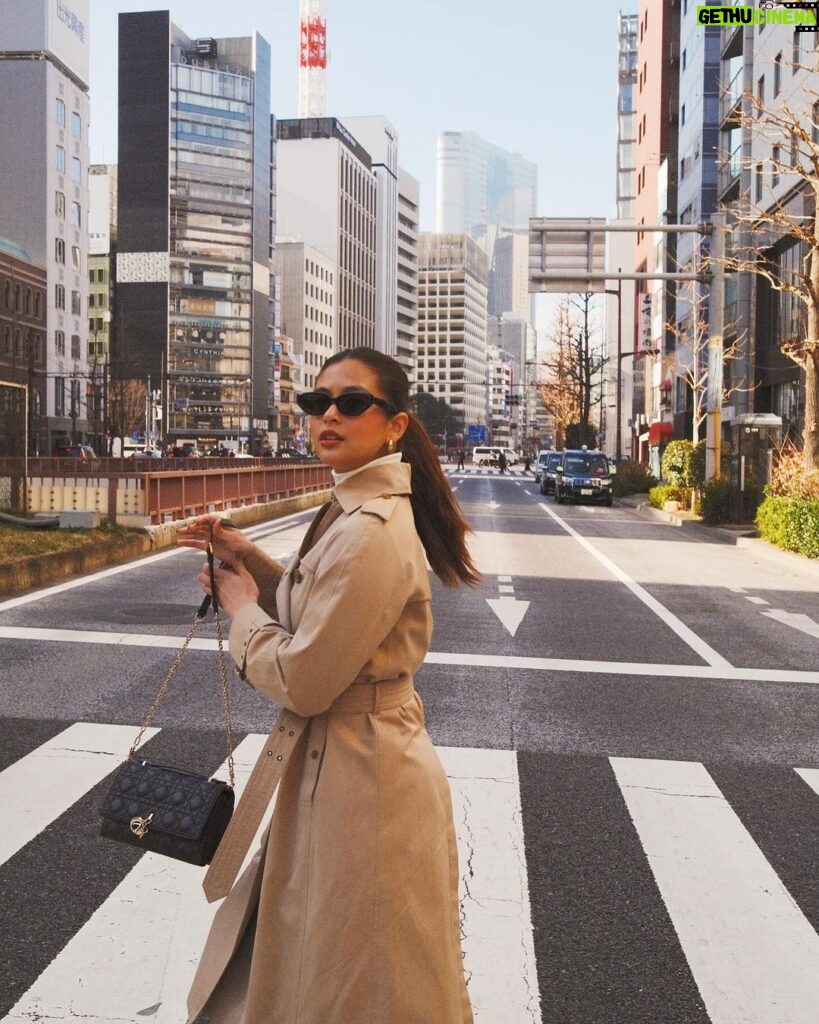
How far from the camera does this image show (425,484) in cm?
273

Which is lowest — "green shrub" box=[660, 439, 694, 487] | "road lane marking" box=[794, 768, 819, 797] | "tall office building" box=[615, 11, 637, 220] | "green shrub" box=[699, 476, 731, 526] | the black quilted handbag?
"road lane marking" box=[794, 768, 819, 797]

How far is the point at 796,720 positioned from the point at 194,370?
15221 centimetres

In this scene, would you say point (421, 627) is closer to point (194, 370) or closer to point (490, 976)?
point (490, 976)

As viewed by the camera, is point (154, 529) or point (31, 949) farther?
point (154, 529)

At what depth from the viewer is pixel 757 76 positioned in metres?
43.9

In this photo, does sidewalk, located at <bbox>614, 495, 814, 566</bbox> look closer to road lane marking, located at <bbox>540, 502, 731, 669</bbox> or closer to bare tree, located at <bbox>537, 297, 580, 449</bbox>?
road lane marking, located at <bbox>540, 502, 731, 669</bbox>

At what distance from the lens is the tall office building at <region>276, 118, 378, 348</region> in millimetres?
178750

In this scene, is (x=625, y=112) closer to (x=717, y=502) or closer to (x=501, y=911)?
(x=717, y=502)

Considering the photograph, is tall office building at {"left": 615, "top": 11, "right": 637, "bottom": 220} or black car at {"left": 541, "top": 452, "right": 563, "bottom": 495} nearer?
black car at {"left": 541, "top": 452, "right": 563, "bottom": 495}

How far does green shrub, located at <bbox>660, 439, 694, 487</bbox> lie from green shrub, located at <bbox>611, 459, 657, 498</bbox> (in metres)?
10.9

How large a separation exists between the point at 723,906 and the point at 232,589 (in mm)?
2822

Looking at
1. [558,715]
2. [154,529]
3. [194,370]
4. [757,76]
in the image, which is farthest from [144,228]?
[558,715]

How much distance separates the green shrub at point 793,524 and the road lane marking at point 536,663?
10482 millimetres

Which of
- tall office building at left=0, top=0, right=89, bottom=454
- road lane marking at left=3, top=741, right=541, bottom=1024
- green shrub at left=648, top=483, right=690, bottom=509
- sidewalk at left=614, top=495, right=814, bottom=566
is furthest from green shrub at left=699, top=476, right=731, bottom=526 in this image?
tall office building at left=0, top=0, right=89, bottom=454
